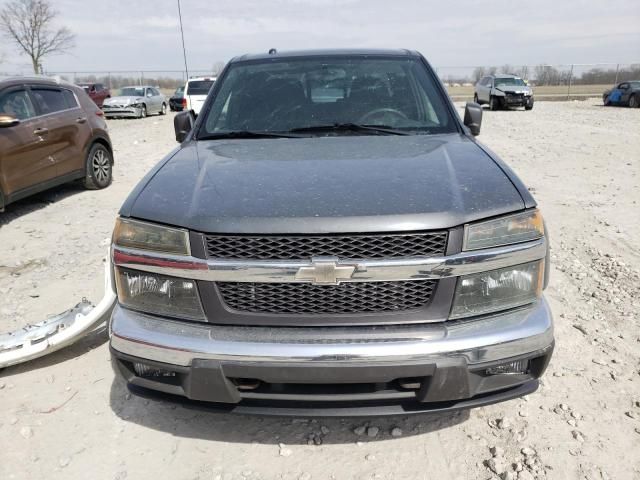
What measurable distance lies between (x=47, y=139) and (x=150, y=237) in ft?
17.5

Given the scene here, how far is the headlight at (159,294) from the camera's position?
6.79 feet

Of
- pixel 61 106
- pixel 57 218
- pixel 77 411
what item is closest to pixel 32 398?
pixel 77 411

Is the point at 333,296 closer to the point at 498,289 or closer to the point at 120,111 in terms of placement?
the point at 498,289

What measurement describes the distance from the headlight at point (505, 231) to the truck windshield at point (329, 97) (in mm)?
1194

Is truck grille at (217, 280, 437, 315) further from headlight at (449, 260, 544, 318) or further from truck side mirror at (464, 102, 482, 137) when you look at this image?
truck side mirror at (464, 102, 482, 137)

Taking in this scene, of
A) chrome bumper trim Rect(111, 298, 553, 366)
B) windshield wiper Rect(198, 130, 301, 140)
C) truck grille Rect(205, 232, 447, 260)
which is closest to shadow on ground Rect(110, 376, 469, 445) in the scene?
chrome bumper trim Rect(111, 298, 553, 366)

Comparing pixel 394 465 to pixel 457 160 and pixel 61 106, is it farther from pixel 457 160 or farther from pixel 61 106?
pixel 61 106

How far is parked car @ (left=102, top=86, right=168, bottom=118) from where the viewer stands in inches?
841

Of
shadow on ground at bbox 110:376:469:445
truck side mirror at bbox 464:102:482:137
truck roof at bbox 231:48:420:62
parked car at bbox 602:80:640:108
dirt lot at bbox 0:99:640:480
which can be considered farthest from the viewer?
parked car at bbox 602:80:640:108

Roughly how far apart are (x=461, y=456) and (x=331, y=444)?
0.60 m

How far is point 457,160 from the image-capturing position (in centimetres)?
254

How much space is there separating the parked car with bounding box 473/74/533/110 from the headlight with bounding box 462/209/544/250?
2366cm

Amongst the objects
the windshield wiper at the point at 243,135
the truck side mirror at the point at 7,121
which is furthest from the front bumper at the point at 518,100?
the windshield wiper at the point at 243,135

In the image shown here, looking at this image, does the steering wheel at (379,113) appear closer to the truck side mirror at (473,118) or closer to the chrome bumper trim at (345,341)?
the truck side mirror at (473,118)
